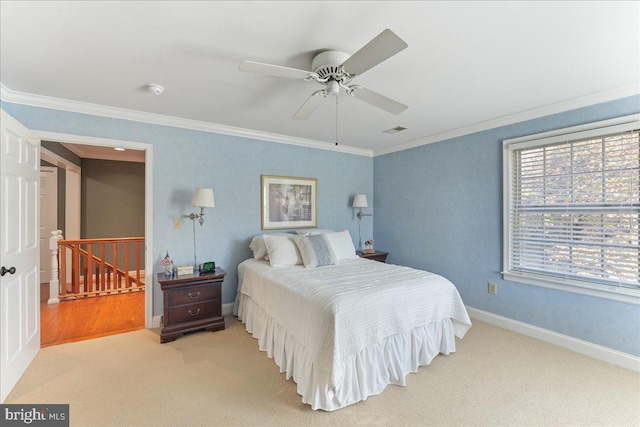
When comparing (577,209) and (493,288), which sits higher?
(577,209)

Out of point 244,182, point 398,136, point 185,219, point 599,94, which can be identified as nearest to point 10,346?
point 185,219

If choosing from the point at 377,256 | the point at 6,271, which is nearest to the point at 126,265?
the point at 6,271

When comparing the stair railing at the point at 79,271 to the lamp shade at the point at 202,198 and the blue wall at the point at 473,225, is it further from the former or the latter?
the blue wall at the point at 473,225

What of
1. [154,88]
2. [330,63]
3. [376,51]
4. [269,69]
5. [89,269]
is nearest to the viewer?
[376,51]

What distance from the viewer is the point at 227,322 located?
11.2ft

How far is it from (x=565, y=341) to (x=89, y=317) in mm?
5362

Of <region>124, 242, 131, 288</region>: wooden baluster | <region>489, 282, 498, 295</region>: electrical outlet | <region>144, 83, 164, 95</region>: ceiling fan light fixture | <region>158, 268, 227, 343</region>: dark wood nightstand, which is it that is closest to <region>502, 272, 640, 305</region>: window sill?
<region>489, 282, 498, 295</region>: electrical outlet

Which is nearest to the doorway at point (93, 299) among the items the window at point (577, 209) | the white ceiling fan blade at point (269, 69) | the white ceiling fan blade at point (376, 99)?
the white ceiling fan blade at point (269, 69)

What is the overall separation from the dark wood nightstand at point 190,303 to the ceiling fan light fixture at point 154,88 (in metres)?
1.79

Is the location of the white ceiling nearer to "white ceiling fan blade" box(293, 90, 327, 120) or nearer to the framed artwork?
"white ceiling fan blade" box(293, 90, 327, 120)

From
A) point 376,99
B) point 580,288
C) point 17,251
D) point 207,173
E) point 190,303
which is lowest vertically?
point 190,303

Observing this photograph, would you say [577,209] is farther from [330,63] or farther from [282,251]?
[282,251]

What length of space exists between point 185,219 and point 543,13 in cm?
358

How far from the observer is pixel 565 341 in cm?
281
